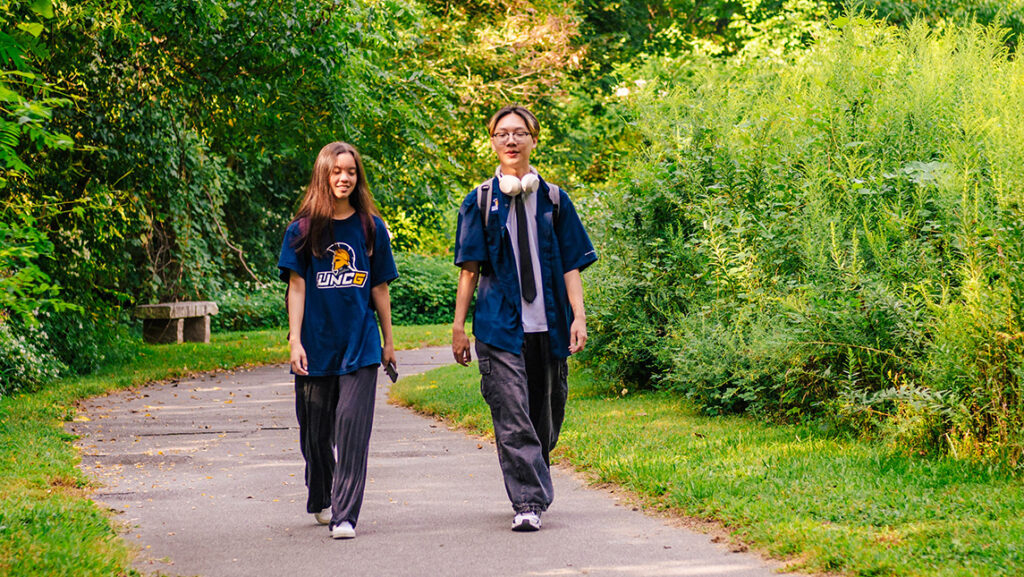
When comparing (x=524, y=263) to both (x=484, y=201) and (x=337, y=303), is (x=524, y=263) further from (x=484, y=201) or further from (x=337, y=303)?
(x=337, y=303)

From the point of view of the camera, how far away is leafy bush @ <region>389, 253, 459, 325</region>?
94.9ft

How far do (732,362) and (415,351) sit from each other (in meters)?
12.2

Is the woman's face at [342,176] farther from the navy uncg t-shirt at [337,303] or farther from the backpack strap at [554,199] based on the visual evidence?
the backpack strap at [554,199]

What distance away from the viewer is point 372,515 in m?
6.15

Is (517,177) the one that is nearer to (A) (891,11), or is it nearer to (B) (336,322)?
(B) (336,322)

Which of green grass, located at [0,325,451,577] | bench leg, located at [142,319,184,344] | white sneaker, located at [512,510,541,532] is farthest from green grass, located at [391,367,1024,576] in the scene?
bench leg, located at [142,319,184,344]

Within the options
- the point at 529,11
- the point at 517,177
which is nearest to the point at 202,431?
the point at 517,177

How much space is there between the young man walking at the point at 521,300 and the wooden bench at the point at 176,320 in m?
14.1

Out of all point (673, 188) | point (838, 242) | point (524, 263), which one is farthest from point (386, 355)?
point (673, 188)

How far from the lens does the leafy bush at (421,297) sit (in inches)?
1139

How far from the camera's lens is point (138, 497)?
677cm

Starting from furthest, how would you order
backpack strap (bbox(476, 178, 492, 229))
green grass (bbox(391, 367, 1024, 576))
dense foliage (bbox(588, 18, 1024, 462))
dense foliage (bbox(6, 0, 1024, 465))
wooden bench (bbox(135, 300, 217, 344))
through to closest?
wooden bench (bbox(135, 300, 217, 344)), dense foliage (bbox(6, 0, 1024, 465)), dense foliage (bbox(588, 18, 1024, 462)), backpack strap (bbox(476, 178, 492, 229)), green grass (bbox(391, 367, 1024, 576))

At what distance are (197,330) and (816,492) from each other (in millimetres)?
16211

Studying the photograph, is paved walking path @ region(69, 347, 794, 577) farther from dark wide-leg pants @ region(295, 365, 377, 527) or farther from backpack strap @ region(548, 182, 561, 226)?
backpack strap @ region(548, 182, 561, 226)
